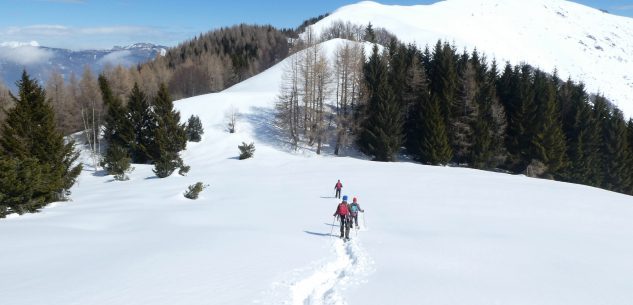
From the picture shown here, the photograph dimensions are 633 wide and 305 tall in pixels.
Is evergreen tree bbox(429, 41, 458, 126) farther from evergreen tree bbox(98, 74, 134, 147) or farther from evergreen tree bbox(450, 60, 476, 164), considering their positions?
evergreen tree bbox(98, 74, 134, 147)

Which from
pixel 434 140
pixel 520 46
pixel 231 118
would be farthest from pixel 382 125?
pixel 520 46

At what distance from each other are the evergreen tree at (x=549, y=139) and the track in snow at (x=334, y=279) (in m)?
37.2

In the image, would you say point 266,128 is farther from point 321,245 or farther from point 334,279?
point 334,279

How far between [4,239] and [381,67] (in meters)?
39.9

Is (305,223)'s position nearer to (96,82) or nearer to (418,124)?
(418,124)

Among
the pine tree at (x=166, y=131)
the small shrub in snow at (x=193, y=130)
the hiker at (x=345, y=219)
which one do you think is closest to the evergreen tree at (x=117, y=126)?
the pine tree at (x=166, y=131)

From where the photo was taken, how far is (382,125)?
4425 cm

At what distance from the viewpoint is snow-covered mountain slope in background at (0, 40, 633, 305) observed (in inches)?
387

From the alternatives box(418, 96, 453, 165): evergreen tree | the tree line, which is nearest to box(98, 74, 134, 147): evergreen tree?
the tree line

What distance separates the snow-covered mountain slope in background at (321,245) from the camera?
32.3ft

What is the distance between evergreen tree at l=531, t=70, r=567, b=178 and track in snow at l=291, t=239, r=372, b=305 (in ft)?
122

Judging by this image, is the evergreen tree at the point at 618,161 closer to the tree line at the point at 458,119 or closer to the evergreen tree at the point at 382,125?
the tree line at the point at 458,119

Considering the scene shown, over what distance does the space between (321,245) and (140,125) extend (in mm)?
34063

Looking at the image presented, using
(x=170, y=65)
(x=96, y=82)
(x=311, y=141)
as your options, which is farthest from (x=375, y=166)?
(x=170, y=65)
